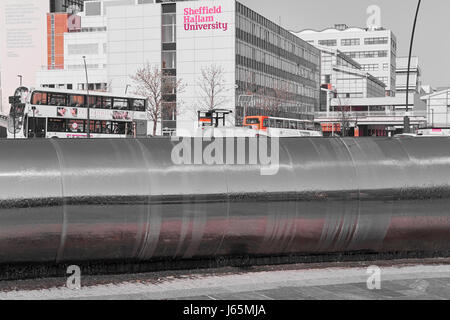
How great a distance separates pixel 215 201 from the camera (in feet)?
27.6

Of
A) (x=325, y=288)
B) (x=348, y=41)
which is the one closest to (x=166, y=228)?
(x=325, y=288)

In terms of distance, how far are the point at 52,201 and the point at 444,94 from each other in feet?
310

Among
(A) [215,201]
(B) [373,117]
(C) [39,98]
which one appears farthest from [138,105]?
(B) [373,117]

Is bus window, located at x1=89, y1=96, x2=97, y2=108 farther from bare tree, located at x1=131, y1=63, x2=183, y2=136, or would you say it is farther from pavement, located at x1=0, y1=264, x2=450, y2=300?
pavement, located at x1=0, y1=264, x2=450, y2=300

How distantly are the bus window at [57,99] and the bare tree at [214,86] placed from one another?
3894 cm

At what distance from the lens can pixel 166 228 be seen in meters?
8.25

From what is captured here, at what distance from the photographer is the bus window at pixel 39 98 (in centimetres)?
4137

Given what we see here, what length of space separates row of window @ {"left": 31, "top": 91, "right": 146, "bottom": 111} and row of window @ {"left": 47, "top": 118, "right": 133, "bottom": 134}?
47.5 inches

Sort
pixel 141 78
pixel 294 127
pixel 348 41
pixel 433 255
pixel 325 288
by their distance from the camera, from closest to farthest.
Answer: pixel 325 288
pixel 433 255
pixel 294 127
pixel 141 78
pixel 348 41

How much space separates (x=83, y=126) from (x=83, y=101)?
6.35ft

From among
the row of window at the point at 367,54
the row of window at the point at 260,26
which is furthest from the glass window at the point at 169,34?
the row of window at the point at 367,54

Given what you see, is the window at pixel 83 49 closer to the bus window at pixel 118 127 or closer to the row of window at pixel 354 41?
the row of window at pixel 354 41

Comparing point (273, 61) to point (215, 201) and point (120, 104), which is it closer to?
point (120, 104)
